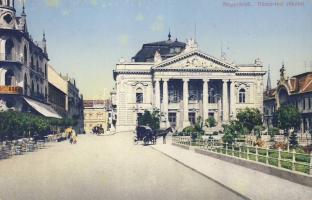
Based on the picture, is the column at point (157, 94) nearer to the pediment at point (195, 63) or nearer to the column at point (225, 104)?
the pediment at point (195, 63)

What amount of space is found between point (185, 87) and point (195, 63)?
15.5 ft

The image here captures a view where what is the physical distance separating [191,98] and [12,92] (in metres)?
45.5

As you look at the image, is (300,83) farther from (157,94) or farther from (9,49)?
(9,49)

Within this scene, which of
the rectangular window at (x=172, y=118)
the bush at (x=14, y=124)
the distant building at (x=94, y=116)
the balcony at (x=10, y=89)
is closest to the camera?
the bush at (x=14, y=124)

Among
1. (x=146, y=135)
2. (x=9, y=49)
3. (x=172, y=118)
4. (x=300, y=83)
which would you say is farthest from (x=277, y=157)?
(x=172, y=118)

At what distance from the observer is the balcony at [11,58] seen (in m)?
47.5

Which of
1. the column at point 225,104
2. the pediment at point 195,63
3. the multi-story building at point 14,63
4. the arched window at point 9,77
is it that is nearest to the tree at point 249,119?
the multi-story building at point 14,63

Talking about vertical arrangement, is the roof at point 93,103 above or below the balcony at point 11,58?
below

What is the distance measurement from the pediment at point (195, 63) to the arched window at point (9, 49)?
35.2 metres

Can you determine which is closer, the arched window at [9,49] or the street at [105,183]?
the street at [105,183]

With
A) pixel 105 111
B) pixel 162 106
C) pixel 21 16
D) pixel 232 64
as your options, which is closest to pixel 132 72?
pixel 162 106

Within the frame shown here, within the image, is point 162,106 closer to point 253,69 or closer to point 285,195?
point 253,69

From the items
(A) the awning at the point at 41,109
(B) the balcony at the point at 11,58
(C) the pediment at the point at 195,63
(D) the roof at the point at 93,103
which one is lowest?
(A) the awning at the point at 41,109

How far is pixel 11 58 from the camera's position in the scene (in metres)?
48.2
